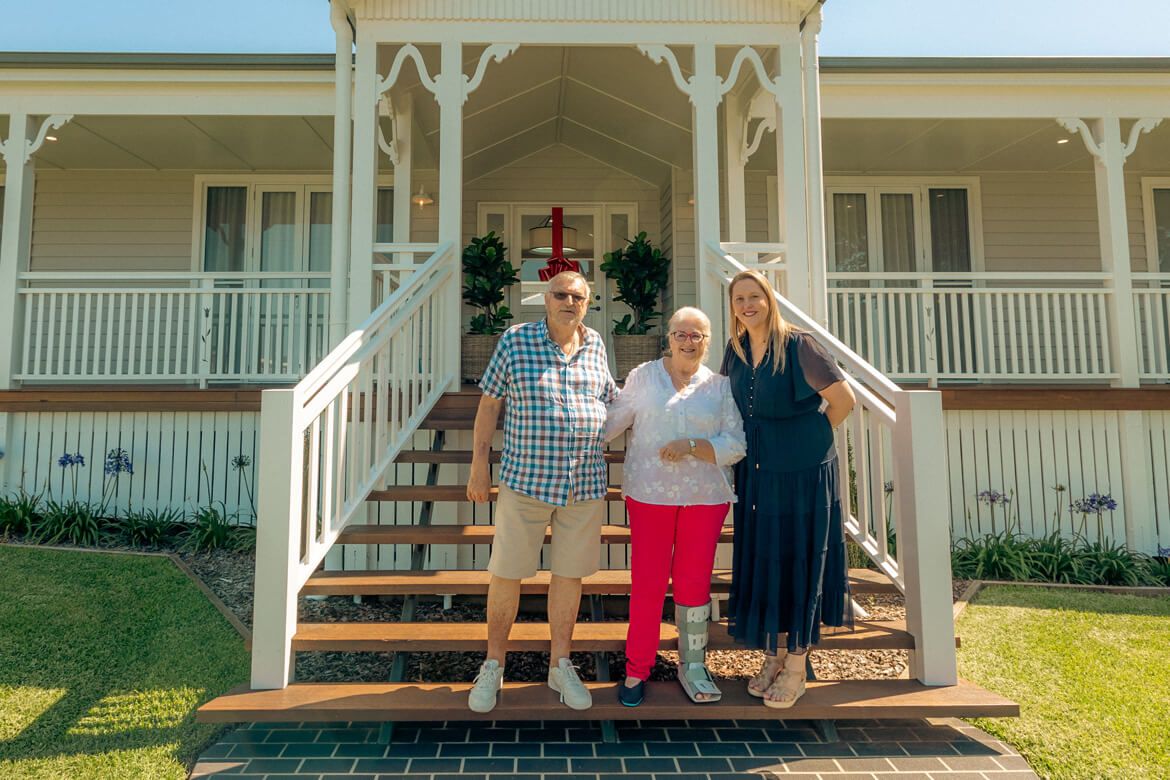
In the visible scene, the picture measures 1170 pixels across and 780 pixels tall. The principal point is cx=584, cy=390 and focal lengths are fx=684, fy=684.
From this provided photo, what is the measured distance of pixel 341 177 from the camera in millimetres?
4852

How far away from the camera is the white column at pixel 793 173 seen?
15.9 ft

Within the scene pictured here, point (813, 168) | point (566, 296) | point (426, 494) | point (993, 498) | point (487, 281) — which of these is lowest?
point (993, 498)

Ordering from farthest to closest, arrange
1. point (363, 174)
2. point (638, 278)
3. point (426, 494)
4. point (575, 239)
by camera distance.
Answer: point (575, 239)
point (638, 278)
point (363, 174)
point (426, 494)

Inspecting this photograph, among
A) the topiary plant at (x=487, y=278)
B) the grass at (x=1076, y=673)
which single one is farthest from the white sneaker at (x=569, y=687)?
the topiary plant at (x=487, y=278)

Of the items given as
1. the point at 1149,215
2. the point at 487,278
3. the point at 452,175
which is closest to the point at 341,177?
the point at 452,175

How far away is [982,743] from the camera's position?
2.58m

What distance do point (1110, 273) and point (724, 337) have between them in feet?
13.4

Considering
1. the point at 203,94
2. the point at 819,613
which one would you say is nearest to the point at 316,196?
the point at 203,94

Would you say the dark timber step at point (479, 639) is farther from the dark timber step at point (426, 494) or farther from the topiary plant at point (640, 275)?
the topiary plant at point (640, 275)

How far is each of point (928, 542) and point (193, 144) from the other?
25.2 ft

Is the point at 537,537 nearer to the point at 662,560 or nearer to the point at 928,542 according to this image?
the point at 662,560

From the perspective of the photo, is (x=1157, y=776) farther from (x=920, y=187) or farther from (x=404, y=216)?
(x=920, y=187)

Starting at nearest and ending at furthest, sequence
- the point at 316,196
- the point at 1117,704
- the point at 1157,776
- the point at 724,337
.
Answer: the point at 1157,776
the point at 1117,704
the point at 724,337
the point at 316,196

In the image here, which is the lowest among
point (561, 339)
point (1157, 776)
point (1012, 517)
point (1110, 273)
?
point (1157, 776)
